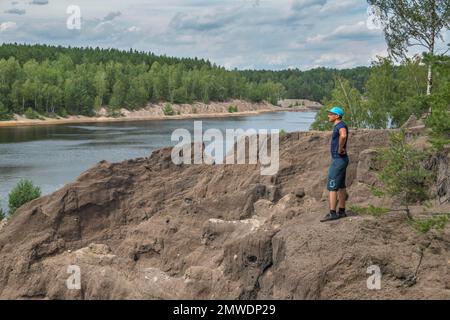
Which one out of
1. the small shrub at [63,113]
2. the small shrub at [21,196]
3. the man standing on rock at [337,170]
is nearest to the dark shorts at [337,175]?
the man standing on rock at [337,170]

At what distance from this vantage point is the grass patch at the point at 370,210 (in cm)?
1041

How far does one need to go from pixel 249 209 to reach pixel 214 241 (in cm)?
135

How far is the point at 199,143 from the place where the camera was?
18.2 metres

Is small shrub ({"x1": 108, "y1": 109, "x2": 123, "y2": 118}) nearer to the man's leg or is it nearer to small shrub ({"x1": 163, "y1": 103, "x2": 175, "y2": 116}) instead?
small shrub ({"x1": 163, "y1": 103, "x2": 175, "y2": 116})

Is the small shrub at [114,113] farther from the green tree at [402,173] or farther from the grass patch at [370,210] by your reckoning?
the grass patch at [370,210]

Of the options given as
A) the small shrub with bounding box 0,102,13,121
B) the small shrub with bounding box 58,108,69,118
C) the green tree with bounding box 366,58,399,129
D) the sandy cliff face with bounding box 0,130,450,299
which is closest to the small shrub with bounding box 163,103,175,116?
the small shrub with bounding box 58,108,69,118

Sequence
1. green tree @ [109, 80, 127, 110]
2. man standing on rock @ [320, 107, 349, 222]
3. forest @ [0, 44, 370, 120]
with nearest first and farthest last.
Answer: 1. man standing on rock @ [320, 107, 349, 222]
2. forest @ [0, 44, 370, 120]
3. green tree @ [109, 80, 127, 110]

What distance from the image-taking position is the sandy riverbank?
101 m

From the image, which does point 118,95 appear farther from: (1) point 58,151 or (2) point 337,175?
(2) point 337,175

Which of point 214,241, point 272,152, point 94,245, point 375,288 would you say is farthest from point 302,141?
point 375,288

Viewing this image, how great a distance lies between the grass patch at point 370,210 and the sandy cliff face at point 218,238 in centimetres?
19

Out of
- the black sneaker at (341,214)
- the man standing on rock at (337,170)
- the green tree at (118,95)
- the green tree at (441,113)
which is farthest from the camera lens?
the green tree at (118,95)

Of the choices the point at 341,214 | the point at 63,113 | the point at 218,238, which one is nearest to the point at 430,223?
the point at 341,214

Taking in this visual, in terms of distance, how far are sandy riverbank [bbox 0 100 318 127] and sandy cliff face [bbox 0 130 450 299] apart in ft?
276
